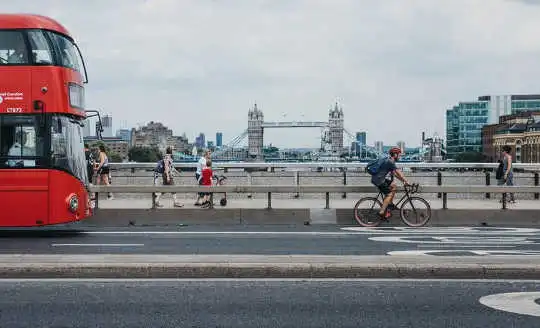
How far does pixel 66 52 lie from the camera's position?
14664 mm

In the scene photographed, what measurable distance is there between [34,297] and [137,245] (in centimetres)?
465

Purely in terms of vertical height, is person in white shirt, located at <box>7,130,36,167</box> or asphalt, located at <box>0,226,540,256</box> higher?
person in white shirt, located at <box>7,130,36,167</box>

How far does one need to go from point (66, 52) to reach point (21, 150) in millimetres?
2076

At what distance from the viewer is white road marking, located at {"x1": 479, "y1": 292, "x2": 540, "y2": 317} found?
7562 mm

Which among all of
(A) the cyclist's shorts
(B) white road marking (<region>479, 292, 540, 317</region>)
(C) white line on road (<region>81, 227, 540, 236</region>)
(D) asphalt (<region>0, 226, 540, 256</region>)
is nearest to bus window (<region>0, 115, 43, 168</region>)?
(D) asphalt (<region>0, 226, 540, 256</region>)

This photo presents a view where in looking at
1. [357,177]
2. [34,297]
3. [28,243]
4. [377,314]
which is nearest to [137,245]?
[28,243]

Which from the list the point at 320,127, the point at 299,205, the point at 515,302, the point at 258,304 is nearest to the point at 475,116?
the point at 320,127

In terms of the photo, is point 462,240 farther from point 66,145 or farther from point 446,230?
point 66,145

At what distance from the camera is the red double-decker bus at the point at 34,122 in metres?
14.2

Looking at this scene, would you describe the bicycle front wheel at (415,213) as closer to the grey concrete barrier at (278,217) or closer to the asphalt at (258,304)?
the grey concrete barrier at (278,217)

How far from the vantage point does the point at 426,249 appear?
1211 centimetres

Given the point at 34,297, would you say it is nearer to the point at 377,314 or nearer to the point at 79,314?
the point at 79,314

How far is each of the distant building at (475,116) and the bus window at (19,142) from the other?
163 m

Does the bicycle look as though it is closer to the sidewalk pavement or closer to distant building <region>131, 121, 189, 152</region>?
the sidewalk pavement
